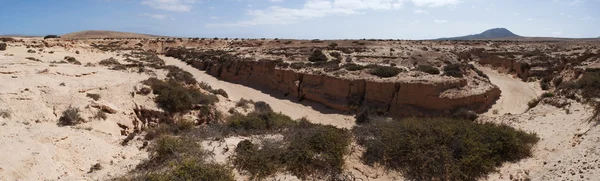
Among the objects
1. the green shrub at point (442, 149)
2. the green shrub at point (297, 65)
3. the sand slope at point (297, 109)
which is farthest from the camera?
the green shrub at point (297, 65)

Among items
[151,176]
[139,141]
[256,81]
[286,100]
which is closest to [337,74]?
[286,100]

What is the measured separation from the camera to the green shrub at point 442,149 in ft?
24.7

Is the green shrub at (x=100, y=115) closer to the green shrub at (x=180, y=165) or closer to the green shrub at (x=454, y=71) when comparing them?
the green shrub at (x=180, y=165)

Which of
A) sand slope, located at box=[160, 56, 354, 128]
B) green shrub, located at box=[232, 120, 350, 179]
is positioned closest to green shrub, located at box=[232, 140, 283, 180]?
green shrub, located at box=[232, 120, 350, 179]

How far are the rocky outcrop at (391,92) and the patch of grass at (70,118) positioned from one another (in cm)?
1392

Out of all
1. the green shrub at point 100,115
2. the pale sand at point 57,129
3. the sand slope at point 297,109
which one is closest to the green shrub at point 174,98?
the pale sand at point 57,129

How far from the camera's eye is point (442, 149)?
7785 mm

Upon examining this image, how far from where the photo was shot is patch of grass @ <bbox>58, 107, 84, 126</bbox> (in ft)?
35.1

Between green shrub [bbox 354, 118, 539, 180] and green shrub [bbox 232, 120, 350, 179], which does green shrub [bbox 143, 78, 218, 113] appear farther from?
green shrub [bbox 354, 118, 539, 180]

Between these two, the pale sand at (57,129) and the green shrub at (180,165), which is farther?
the pale sand at (57,129)

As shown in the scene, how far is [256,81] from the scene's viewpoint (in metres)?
28.7

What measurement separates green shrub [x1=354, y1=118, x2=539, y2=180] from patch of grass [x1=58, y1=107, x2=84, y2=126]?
29.4 ft

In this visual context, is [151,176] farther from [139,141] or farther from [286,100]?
[286,100]

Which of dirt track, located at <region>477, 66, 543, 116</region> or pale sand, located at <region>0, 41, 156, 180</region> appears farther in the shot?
dirt track, located at <region>477, 66, 543, 116</region>
